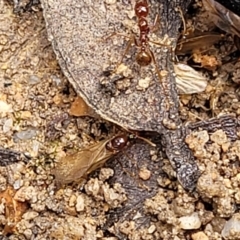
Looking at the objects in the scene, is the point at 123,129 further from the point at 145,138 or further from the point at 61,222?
A: the point at 61,222

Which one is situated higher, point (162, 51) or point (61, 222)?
point (162, 51)

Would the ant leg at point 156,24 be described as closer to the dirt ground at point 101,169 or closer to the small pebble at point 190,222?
the dirt ground at point 101,169

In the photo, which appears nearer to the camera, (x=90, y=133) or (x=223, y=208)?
(x=223, y=208)

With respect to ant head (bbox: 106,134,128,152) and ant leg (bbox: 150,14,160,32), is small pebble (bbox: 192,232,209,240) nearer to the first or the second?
ant head (bbox: 106,134,128,152)

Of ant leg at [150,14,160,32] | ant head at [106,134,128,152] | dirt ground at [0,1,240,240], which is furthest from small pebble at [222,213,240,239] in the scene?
ant leg at [150,14,160,32]

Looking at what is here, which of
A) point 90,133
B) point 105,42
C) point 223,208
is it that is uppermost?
point 105,42

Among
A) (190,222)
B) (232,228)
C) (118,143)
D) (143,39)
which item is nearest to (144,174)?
(118,143)

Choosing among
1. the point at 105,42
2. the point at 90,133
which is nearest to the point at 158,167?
the point at 90,133

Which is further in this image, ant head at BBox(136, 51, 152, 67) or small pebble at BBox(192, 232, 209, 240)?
ant head at BBox(136, 51, 152, 67)
